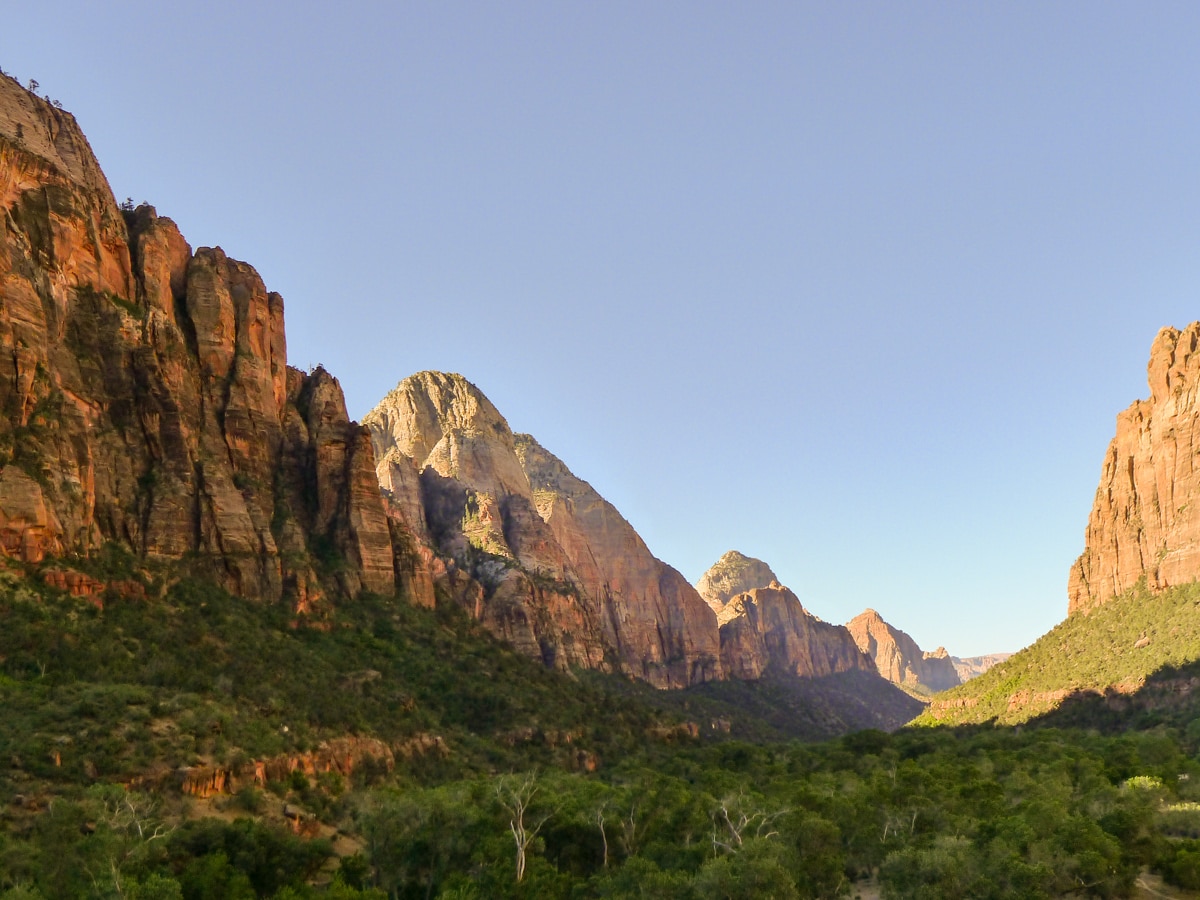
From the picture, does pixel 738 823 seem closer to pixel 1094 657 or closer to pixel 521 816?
pixel 521 816

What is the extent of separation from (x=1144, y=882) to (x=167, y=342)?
282ft

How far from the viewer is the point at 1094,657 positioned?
135 metres

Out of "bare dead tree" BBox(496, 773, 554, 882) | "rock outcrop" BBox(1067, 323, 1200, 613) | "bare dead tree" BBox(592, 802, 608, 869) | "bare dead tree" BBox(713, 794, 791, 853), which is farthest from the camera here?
"rock outcrop" BBox(1067, 323, 1200, 613)

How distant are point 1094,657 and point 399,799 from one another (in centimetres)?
12321

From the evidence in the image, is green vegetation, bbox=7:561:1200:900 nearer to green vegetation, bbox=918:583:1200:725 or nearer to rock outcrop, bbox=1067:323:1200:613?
green vegetation, bbox=918:583:1200:725

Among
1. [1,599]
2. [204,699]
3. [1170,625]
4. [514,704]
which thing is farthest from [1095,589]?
[1,599]

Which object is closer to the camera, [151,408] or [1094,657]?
[151,408]

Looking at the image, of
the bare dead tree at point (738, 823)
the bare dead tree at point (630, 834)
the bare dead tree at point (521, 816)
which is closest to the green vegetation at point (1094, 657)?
the bare dead tree at point (738, 823)

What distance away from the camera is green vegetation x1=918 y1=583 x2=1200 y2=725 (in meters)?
121

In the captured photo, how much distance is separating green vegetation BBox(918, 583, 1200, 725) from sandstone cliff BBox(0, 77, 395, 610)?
329ft

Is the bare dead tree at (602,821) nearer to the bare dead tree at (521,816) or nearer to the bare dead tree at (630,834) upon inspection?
the bare dead tree at (630,834)

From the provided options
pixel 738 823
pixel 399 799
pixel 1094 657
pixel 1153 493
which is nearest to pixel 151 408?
pixel 399 799

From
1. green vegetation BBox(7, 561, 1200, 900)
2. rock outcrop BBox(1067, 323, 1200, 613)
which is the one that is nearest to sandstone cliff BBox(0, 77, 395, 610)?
green vegetation BBox(7, 561, 1200, 900)

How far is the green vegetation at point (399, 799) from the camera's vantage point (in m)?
39.1
